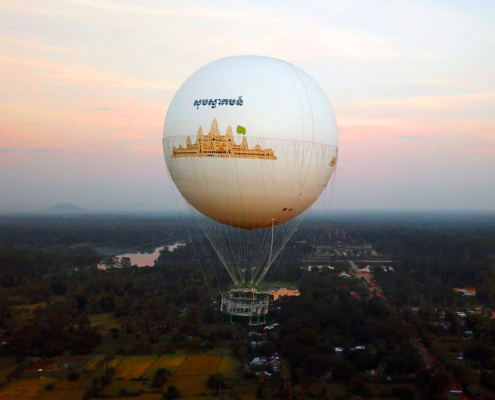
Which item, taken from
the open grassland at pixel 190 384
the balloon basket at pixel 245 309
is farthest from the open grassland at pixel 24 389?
the balloon basket at pixel 245 309

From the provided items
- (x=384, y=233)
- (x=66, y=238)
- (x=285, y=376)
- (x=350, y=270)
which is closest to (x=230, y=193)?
(x=285, y=376)

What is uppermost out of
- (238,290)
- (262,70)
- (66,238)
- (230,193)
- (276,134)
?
(262,70)

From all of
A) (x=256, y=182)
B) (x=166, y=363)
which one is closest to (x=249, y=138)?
(x=256, y=182)

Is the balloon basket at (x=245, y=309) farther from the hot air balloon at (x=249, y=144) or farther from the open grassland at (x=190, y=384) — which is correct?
the open grassland at (x=190, y=384)

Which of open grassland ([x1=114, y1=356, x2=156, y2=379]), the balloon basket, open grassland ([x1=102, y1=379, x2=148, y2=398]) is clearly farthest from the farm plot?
the balloon basket

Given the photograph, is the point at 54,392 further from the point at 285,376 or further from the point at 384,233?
the point at 384,233
